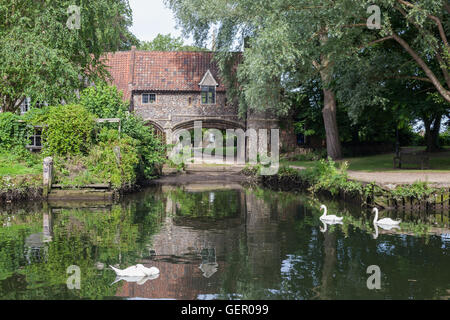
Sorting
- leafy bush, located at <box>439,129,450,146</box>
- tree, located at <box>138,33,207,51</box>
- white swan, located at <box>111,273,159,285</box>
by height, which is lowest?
white swan, located at <box>111,273,159,285</box>

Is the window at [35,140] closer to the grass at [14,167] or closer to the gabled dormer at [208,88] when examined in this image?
the grass at [14,167]

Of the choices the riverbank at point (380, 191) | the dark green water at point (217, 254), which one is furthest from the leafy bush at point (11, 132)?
the riverbank at point (380, 191)

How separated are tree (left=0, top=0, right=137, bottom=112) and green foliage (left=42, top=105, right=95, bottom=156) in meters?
1.90

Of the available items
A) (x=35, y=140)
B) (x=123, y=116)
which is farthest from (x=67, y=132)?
(x=123, y=116)

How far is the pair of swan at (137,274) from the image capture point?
9197 mm

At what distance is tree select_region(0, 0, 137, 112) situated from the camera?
23281 millimetres

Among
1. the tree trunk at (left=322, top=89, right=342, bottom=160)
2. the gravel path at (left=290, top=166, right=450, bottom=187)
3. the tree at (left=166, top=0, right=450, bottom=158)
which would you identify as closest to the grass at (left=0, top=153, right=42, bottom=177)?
the tree at (left=166, top=0, right=450, bottom=158)

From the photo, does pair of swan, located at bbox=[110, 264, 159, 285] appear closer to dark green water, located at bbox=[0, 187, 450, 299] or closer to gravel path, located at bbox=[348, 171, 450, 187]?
dark green water, located at bbox=[0, 187, 450, 299]

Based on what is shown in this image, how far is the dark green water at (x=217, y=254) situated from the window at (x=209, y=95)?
21903mm

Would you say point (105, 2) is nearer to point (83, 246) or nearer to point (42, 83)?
point (42, 83)

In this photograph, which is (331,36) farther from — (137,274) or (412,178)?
(137,274)

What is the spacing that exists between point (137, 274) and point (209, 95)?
30.6m

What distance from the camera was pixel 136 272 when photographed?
9234 millimetres
